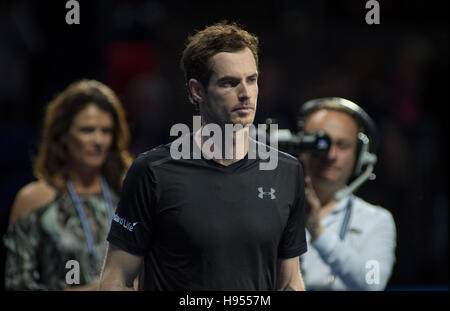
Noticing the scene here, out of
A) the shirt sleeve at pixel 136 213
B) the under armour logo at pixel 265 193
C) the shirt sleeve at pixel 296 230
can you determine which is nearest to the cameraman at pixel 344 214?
the shirt sleeve at pixel 296 230

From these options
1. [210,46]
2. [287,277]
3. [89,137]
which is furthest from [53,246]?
[210,46]

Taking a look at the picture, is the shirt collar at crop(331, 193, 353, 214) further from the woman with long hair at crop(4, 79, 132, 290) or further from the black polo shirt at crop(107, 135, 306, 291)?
the woman with long hair at crop(4, 79, 132, 290)

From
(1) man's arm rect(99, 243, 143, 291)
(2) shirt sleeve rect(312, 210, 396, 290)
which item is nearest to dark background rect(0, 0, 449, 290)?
(2) shirt sleeve rect(312, 210, 396, 290)

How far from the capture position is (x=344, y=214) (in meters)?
3.73

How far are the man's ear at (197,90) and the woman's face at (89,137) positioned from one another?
1644mm

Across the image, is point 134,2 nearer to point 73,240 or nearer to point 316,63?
point 316,63

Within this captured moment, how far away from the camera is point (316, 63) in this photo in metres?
7.88

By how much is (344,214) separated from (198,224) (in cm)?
133

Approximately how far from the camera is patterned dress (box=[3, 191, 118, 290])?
399cm

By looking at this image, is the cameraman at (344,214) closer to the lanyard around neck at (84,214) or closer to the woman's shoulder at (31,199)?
the lanyard around neck at (84,214)

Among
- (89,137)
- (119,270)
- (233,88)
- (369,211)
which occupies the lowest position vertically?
(119,270)

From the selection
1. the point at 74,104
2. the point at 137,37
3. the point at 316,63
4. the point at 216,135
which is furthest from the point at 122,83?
the point at 216,135

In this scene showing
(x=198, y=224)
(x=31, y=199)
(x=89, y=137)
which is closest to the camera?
(x=198, y=224)

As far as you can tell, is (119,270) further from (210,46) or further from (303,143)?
(303,143)
